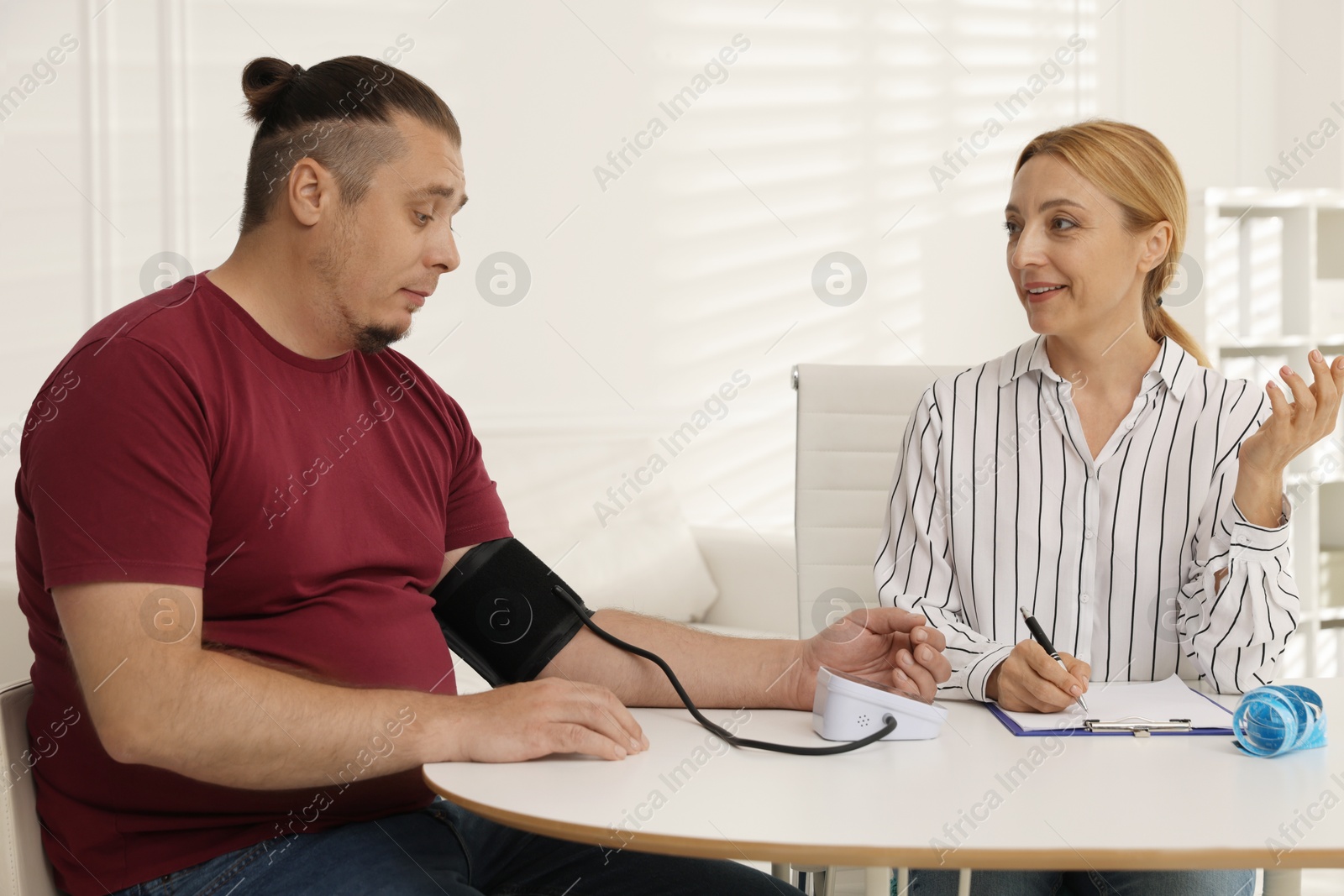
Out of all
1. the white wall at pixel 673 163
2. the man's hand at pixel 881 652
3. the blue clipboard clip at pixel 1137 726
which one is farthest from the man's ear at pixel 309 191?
the white wall at pixel 673 163

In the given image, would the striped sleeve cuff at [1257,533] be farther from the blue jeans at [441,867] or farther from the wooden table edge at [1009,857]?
the blue jeans at [441,867]

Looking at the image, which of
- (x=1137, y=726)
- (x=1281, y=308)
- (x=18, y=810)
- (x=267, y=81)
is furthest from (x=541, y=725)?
(x=1281, y=308)

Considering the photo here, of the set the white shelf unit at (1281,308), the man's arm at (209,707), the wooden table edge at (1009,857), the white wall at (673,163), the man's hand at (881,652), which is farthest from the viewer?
the white shelf unit at (1281,308)

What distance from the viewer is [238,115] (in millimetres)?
2926

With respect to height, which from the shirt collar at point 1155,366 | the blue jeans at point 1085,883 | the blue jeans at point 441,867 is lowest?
the blue jeans at point 1085,883

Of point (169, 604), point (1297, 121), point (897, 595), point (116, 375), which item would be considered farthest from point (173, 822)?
point (1297, 121)

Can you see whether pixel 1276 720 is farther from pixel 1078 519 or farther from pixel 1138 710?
pixel 1078 519

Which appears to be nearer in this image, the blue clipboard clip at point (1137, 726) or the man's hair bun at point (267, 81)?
the blue clipboard clip at point (1137, 726)

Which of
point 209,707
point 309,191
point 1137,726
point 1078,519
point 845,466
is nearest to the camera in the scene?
point 209,707

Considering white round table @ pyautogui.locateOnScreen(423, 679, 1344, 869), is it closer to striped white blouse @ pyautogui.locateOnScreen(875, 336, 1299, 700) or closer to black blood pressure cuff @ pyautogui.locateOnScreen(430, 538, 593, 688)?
black blood pressure cuff @ pyautogui.locateOnScreen(430, 538, 593, 688)

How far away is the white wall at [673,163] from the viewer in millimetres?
2770

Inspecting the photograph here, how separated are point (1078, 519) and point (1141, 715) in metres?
0.41

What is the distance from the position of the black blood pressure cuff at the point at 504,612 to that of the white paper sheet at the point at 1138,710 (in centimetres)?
51

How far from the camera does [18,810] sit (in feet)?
3.36
